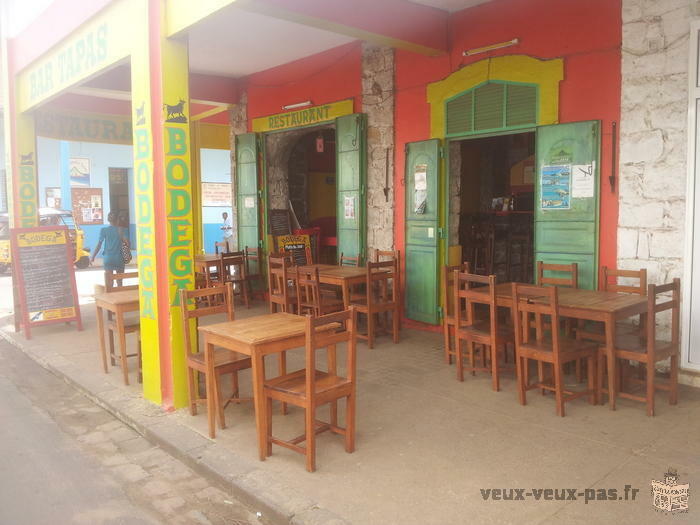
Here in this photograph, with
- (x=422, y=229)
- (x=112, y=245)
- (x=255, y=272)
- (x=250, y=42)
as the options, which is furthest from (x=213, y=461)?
(x=255, y=272)

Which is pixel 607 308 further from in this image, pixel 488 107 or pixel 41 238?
pixel 41 238

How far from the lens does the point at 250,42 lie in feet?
24.6

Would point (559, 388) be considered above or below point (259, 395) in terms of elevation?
below

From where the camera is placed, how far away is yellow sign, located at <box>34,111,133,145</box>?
9812 mm

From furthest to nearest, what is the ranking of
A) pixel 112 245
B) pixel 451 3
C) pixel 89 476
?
1. pixel 112 245
2. pixel 451 3
3. pixel 89 476

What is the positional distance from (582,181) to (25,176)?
6697mm

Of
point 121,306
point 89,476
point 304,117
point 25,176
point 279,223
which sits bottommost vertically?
point 89,476

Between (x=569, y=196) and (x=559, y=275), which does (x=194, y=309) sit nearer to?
(x=559, y=275)

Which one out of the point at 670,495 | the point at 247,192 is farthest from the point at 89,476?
the point at 247,192

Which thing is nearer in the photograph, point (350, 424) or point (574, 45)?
point (350, 424)

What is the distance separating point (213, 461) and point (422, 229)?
3.94 metres

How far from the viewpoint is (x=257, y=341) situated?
3.33 meters

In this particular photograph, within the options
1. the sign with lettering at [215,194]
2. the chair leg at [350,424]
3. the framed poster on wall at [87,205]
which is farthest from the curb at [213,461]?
the sign with lettering at [215,194]

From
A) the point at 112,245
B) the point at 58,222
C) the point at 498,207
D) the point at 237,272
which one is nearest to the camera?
the point at 112,245
